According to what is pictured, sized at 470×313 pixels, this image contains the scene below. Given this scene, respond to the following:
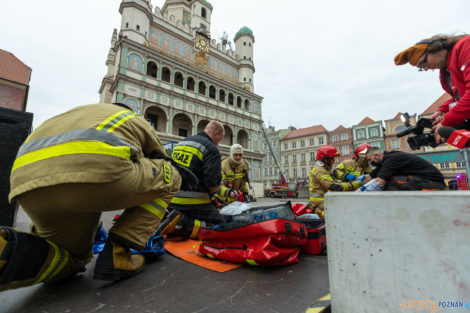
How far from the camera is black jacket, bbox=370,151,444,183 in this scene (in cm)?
281

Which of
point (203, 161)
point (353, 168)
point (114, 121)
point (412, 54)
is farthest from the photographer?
point (353, 168)

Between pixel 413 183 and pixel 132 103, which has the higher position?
pixel 132 103

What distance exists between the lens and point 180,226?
262 centimetres

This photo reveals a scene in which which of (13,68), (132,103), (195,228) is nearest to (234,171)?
(195,228)

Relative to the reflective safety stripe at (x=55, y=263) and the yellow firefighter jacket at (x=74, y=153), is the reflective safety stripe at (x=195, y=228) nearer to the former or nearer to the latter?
the reflective safety stripe at (x=55, y=263)

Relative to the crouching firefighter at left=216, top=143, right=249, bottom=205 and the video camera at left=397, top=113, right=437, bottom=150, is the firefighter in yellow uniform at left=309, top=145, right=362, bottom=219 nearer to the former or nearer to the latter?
the crouching firefighter at left=216, top=143, right=249, bottom=205

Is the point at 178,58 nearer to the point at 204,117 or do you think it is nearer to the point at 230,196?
the point at 204,117

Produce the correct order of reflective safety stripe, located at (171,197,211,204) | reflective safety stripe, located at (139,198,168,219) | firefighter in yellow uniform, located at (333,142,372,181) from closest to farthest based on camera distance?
reflective safety stripe, located at (139,198,168,219), reflective safety stripe, located at (171,197,211,204), firefighter in yellow uniform, located at (333,142,372,181)

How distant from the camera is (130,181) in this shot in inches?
51.3

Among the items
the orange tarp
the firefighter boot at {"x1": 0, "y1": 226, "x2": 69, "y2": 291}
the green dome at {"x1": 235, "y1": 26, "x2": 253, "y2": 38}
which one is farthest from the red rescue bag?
the green dome at {"x1": 235, "y1": 26, "x2": 253, "y2": 38}

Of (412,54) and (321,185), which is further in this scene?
(321,185)

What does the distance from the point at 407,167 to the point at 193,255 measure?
315 cm

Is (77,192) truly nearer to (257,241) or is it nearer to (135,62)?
(257,241)

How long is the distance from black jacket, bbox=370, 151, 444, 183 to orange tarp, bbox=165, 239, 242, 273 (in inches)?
103
